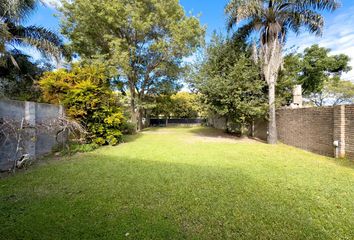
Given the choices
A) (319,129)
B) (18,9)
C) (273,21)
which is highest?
(273,21)

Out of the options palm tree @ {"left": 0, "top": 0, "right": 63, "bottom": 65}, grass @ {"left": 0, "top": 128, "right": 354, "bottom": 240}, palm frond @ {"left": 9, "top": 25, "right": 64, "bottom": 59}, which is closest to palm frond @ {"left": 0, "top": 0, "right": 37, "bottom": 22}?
palm tree @ {"left": 0, "top": 0, "right": 63, "bottom": 65}

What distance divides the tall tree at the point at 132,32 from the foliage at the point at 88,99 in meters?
5.56

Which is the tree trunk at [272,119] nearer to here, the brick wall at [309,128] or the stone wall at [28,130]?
the brick wall at [309,128]

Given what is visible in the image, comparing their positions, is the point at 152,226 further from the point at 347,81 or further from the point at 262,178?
the point at 347,81

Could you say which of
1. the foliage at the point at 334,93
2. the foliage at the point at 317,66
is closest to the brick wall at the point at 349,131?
the foliage at the point at 317,66

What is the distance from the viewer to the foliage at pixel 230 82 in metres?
9.65

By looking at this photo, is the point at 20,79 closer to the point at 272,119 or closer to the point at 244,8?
the point at 244,8

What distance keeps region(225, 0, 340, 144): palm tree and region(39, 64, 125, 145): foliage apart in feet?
23.1

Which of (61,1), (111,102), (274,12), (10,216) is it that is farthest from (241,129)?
(61,1)

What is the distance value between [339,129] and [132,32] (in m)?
13.7

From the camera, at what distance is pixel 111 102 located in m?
8.27

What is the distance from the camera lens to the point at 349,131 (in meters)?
5.71

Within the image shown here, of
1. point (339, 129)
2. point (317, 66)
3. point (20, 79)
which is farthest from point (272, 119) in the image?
point (20, 79)

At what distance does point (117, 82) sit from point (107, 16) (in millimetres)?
5352
